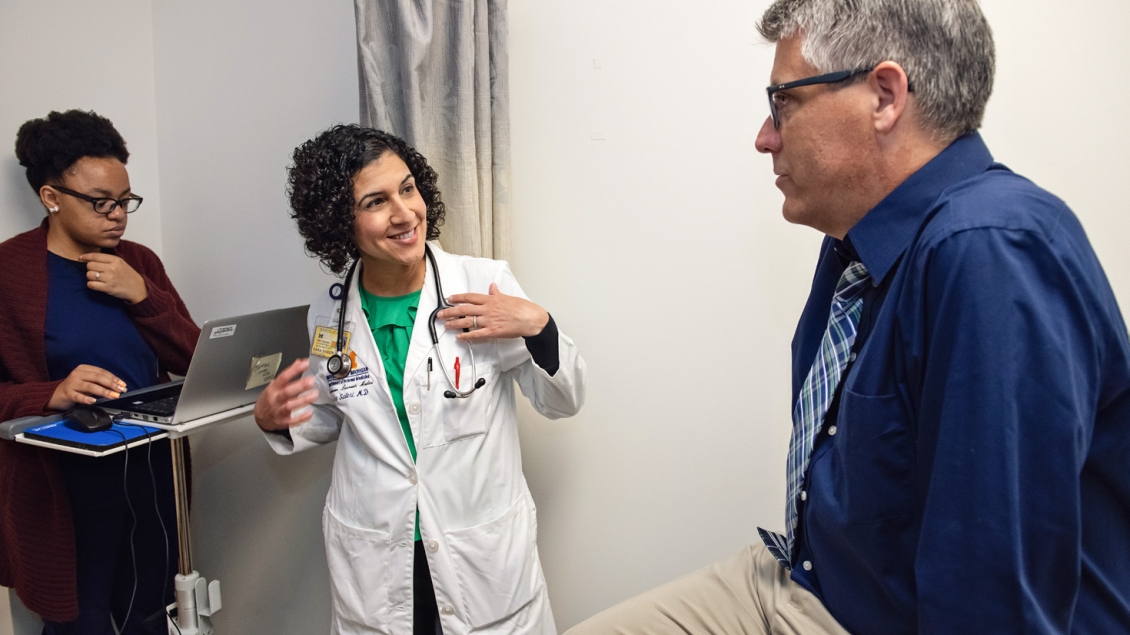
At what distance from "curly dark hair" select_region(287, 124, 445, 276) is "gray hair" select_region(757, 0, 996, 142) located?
94 cm

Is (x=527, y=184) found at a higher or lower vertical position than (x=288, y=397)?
higher

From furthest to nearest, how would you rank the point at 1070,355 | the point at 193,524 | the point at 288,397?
the point at 193,524, the point at 288,397, the point at 1070,355

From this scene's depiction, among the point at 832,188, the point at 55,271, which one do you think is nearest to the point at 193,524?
the point at 55,271

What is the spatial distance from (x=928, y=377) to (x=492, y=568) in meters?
1.02

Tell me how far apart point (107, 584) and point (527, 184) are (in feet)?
5.05

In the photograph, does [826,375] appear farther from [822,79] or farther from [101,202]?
[101,202]

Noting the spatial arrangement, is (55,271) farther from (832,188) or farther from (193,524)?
(832,188)

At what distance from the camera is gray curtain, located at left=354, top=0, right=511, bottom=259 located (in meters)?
1.65

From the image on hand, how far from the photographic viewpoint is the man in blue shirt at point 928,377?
0.71 m

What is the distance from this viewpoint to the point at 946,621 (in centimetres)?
74

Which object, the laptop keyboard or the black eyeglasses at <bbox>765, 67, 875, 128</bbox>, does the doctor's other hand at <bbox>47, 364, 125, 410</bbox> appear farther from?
the black eyeglasses at <bbox>765, 67, 875, 128</bbox>

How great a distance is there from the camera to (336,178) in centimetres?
148

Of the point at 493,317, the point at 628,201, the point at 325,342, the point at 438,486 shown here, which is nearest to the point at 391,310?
the point at 325,342

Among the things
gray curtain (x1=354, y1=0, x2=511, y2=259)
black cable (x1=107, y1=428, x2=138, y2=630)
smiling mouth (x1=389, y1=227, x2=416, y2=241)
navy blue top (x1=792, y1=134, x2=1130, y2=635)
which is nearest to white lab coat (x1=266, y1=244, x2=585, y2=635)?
smiling mouth (x1=389, y1=227, x2=416, y2=241)
